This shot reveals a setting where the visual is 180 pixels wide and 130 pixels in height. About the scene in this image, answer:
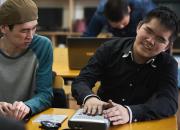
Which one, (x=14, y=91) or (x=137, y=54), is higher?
(x=137, y=54)

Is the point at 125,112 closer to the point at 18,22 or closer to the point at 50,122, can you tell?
the point at 50,122

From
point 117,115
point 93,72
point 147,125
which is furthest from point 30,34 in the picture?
point 147,125

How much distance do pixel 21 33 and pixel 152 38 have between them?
2.09 ft

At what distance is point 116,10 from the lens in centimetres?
249

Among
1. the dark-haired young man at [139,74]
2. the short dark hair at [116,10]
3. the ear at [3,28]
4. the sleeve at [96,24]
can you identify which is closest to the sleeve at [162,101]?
the dark-haired young man at [139,74]

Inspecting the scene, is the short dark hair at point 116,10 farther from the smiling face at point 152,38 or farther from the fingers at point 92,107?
the fingers at point 92,107

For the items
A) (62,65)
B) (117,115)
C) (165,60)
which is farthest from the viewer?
(62,65)

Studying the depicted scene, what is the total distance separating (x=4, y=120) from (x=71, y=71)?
2254 mm

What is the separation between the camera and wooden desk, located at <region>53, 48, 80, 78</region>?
93.0 inches

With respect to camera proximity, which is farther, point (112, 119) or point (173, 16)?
point (173, 16)

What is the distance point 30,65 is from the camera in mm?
1511

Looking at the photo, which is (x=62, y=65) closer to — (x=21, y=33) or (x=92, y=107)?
(x=21, y=33)

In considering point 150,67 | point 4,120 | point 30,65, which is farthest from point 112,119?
point 4,120

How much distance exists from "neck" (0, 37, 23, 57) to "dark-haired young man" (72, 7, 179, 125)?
0.36 metres
